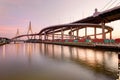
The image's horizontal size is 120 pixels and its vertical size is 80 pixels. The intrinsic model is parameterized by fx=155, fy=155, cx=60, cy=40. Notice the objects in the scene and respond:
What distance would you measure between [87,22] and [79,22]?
19.3 feet

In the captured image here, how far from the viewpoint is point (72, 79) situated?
1191 cm

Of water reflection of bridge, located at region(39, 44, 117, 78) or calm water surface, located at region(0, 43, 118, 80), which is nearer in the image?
calm water surface, located at region(0, 43, 118, 80)

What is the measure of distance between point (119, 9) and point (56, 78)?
40.4m

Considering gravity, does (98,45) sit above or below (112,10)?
below

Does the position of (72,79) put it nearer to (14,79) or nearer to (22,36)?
(14,79)

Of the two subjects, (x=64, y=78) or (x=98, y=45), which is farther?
(x=98, y=45)

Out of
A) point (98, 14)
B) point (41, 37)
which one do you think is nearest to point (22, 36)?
point (41, 37)

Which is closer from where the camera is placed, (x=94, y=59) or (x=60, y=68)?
(x=60, y=68)

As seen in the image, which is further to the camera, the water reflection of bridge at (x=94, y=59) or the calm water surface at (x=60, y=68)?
the water reflection of bridge at (x=94, y=59)

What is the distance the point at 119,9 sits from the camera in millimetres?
46344

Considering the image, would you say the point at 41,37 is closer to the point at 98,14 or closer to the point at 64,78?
the point at 98,14

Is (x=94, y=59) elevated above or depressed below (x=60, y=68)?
above

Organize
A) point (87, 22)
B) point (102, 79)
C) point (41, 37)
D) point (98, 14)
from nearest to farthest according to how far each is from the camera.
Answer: point (102, 79), point (98, 14), point (87, 22), point (41, 37)

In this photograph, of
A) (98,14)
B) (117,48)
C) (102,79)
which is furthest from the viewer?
(98,14)
